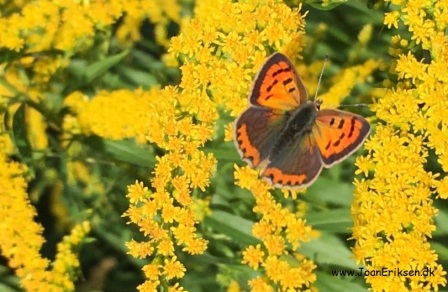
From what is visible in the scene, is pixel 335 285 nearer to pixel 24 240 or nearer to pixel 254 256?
pixel 254 256

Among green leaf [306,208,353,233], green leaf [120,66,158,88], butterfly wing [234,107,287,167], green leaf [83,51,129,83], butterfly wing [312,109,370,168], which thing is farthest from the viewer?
green leaf [120,66,158,88]

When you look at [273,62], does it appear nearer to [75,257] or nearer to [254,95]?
[254,95]

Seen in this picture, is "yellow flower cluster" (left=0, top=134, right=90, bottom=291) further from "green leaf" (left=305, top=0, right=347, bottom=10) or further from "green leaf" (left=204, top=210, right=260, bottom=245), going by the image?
"green leaf" (left=305, top=0, right=347, bottom=10)

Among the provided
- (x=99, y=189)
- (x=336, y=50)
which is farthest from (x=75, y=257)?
(x=336, y=50)

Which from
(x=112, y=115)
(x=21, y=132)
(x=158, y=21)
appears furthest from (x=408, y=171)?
(x=158, y=21)

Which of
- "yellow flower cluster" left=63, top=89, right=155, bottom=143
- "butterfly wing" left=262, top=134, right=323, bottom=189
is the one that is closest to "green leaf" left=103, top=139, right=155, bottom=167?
"yellow flower cluster" left=63, top=89, right=155, bottom=143

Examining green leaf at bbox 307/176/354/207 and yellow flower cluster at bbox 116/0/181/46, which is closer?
green leaf at bbox 307/176/354/207
